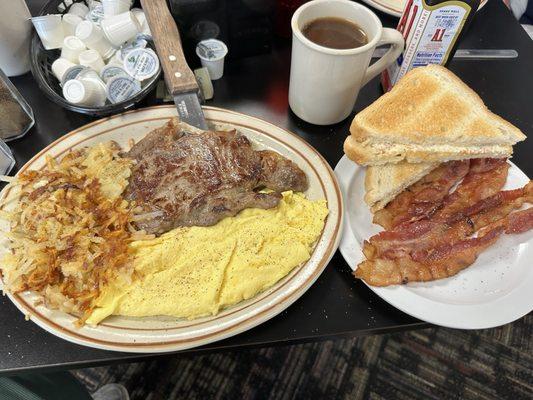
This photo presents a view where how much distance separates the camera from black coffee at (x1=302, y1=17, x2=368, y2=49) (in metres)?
1.55

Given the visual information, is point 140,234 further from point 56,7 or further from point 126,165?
point 56,7

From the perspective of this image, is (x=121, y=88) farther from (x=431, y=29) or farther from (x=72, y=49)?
(x=431, y=29)

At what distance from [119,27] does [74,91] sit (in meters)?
0.38

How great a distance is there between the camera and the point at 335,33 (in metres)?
1.59

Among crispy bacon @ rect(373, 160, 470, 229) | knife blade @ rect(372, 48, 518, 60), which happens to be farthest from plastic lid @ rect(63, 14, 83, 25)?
knife blade @ rect(372, 48, 518, 60)

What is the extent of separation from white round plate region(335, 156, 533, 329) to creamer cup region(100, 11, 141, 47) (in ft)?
3.53

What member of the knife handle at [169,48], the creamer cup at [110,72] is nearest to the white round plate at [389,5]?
the knife handle at [169,48]

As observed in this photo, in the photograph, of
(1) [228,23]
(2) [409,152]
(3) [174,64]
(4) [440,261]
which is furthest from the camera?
(1) [228,23]

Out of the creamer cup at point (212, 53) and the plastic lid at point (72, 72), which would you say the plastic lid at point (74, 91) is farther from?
the creamer cup at point (212, 53)

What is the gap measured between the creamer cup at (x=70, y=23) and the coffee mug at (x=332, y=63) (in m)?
1.00

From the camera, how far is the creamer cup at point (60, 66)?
5.62ft

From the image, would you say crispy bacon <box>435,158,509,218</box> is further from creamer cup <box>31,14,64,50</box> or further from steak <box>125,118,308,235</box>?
creamer cup <box>31,14,64,50</box>

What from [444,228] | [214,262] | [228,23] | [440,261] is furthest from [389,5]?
[214,262]

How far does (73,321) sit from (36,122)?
981 millimetres
